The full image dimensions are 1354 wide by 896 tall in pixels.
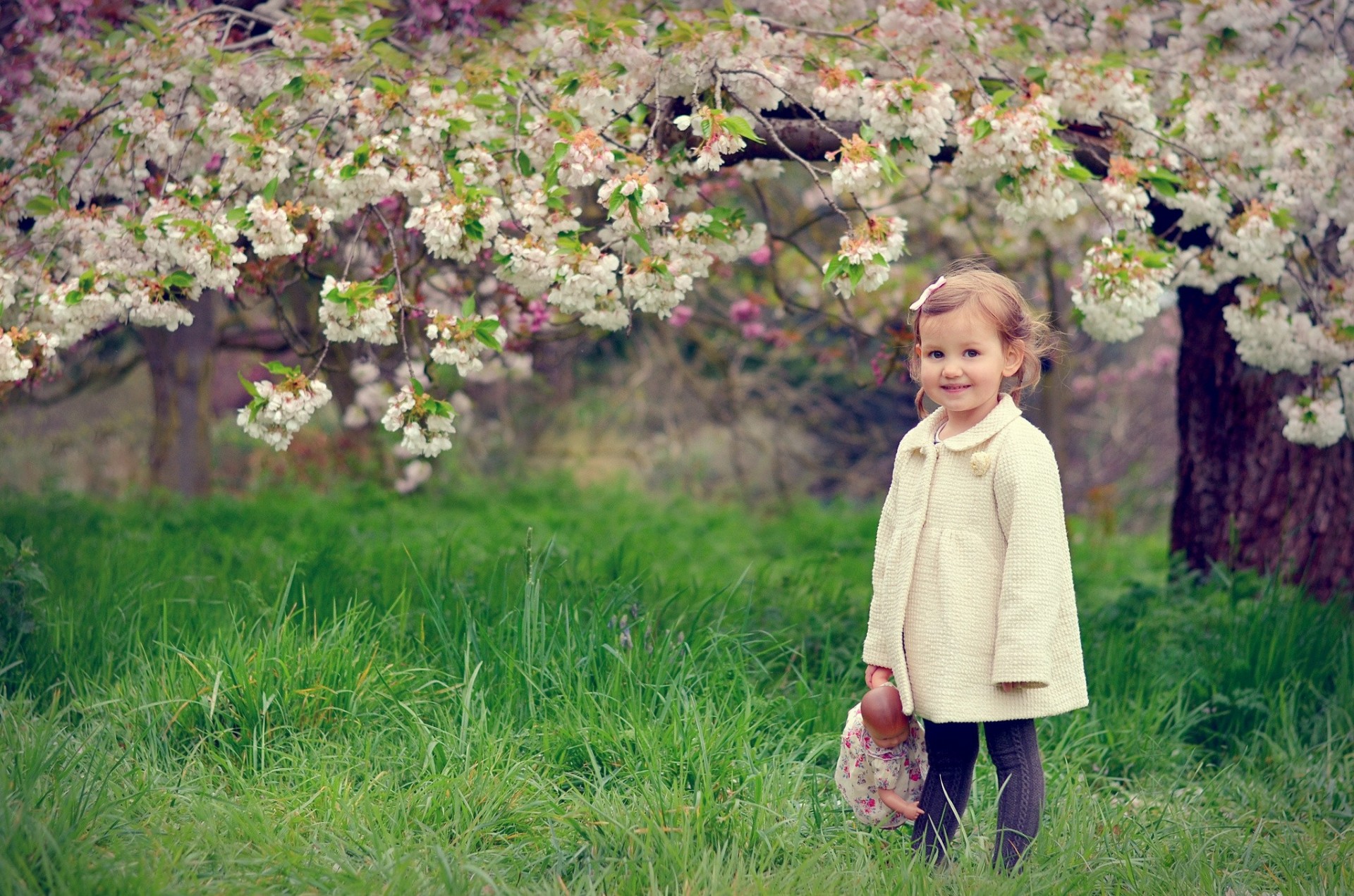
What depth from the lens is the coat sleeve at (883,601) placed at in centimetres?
245

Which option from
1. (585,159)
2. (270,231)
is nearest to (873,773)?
(585,159)

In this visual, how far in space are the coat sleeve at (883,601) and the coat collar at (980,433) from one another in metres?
0.05

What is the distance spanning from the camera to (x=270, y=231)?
308 centimetres

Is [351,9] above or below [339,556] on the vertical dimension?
above

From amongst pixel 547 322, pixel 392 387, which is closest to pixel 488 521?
pixel 392 387

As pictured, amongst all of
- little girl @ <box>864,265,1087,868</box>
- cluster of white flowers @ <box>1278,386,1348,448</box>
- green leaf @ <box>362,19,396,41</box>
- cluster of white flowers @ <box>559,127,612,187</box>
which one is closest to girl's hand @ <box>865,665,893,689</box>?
little girl @ <box>864,265,1087,868</box>

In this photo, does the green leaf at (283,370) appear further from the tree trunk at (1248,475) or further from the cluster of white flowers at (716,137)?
the tree trunk at (1248,475)

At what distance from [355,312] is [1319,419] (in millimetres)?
3041

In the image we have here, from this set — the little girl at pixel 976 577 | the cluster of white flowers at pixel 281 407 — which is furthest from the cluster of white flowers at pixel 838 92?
the cluster of white flowers at pixel 281 407

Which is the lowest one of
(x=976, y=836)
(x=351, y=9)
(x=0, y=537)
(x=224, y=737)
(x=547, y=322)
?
(x=976, y=836)

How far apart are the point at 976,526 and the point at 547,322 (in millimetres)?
2538

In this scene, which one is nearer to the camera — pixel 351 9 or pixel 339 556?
pixel 351 9

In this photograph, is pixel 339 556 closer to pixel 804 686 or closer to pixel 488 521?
pixel 804 686

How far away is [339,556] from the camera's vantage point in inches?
170
